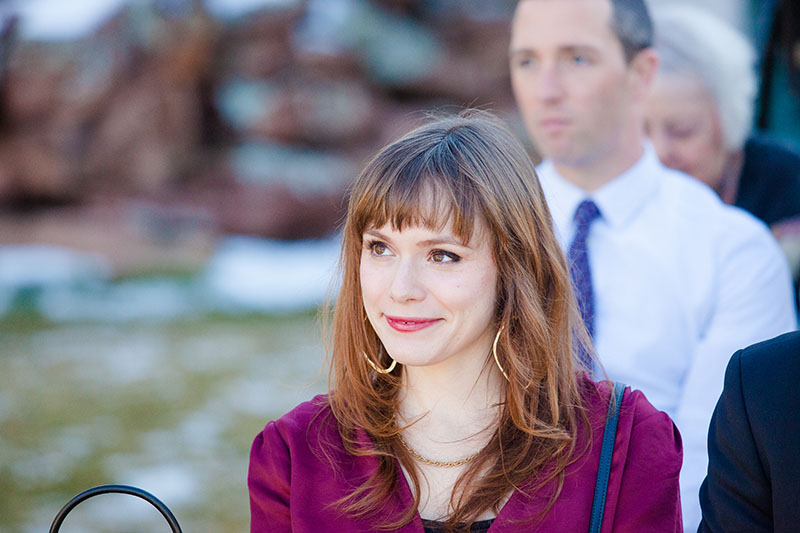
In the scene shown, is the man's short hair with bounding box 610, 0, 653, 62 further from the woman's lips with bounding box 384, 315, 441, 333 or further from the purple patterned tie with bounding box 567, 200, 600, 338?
the woman's lips with bounding box 384, 315, 441, 333

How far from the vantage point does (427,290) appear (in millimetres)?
1631

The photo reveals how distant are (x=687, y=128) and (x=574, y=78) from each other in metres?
1.02

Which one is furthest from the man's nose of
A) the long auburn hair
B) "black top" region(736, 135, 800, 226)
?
"black top" region(736, 135, 800, 226)

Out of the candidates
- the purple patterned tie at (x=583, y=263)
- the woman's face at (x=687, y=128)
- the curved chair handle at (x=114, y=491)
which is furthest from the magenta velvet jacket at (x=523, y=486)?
the woman's face at (x=687, y=128)

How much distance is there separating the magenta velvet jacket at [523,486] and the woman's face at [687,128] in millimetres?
1815

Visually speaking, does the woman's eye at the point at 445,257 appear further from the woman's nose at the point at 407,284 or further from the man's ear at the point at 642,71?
the man's ear at the point at 642,71

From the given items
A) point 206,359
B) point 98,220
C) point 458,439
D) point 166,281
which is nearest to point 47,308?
point 166,281

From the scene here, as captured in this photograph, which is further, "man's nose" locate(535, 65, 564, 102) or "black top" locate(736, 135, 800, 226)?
"black top" locate(736, 135, 800, 226)

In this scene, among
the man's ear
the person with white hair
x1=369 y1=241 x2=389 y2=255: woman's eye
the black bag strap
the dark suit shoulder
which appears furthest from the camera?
the person with white hair

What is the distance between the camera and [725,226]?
241cm

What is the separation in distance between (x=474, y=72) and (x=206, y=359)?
29.5ft

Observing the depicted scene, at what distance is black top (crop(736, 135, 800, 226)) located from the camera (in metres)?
3.31

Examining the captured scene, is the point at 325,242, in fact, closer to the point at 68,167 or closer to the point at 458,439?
the point at 68,167

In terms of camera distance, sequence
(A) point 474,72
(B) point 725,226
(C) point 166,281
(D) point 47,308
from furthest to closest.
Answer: (A) point 474,72 → (C) point 166,281 → (D) point 47,308 → (B) point 725,226
